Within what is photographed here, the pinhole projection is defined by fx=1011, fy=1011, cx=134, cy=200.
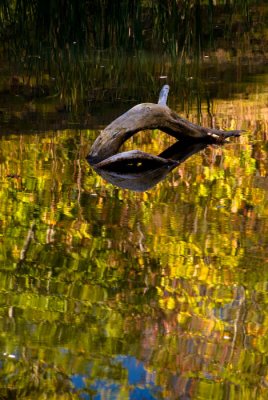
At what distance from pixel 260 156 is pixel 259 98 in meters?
2.63

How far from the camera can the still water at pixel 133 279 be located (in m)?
4.43

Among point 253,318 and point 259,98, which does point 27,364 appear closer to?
point 253,318

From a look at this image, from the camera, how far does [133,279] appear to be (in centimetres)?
562

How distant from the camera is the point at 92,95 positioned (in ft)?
38.0

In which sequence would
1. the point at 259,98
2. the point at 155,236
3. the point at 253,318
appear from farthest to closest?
the point at 259,98
the point at 155,236
the point at 253,318

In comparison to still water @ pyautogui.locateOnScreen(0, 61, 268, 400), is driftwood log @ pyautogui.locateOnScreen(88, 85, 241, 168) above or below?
above

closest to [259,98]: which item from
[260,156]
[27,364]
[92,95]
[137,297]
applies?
[92,95]

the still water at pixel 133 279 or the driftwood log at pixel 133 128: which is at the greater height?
the driftwood log at pixel 133 128

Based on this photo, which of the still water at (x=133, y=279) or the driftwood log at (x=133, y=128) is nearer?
the still water at (x=133, y=279)

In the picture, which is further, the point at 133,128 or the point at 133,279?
the point at 133,128

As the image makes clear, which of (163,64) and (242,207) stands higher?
(163,64)

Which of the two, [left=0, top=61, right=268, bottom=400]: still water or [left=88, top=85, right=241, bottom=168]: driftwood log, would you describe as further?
[left=88, top=85, right=241, bottom=168]: driftwood log

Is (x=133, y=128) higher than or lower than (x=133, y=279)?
higher

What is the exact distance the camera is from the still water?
443 centimetres
